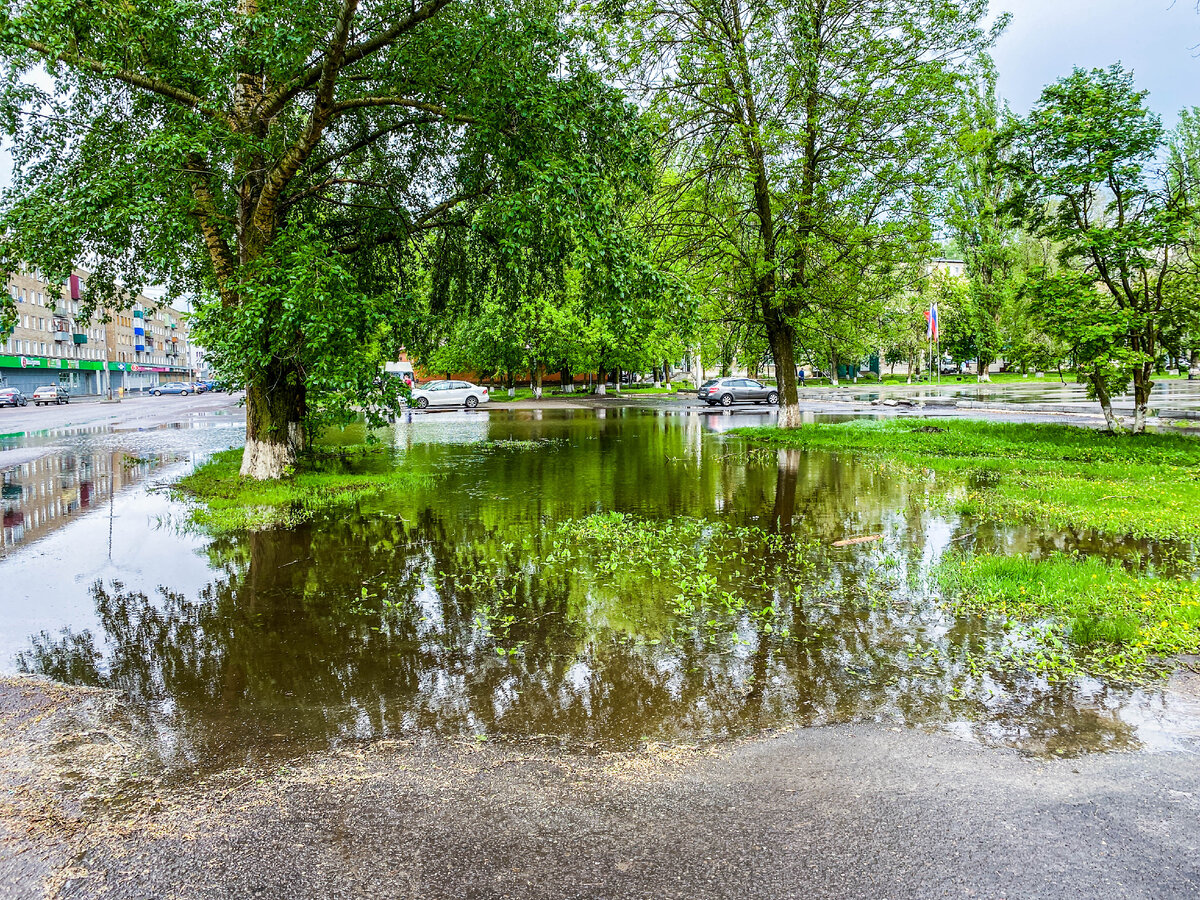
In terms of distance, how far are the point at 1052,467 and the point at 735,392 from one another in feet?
91.8

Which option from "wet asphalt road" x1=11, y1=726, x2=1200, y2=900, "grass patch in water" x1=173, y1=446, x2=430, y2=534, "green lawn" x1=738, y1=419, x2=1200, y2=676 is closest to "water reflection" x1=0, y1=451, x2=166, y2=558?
"grass patch in water" x1=173, y1=446, x2=430, y2=534

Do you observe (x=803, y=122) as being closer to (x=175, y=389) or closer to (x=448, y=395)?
(x=448, y=395)

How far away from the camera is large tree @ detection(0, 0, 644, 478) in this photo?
407 inches

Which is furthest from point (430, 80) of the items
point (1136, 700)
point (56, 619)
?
point (1136, 700)

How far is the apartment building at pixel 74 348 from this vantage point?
258 ft

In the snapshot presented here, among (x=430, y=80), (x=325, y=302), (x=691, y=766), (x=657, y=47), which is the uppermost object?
(x=657, y=47)

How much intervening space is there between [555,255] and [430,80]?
140 inches

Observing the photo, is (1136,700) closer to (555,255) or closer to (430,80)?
(555,255)

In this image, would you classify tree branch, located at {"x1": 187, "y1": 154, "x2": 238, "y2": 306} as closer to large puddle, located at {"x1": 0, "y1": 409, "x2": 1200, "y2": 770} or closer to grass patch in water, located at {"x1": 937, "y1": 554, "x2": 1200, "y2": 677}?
large puddle, located at {"x1": 0, "y1": 409, "x2": 1200, "y2": 770}

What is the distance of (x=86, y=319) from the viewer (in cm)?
1463

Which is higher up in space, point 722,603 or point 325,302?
point 325,302

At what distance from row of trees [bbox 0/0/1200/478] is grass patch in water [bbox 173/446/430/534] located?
99 cm

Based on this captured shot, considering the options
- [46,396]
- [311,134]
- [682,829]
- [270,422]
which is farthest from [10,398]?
[682,829]

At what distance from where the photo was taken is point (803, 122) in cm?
1955
